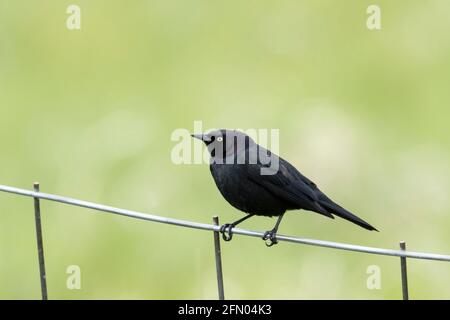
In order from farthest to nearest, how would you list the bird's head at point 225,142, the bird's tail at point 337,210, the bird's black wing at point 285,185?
1. the bird's head at point 225,142
2. the bird's black wing at point 285,185
3. the bird's tail at point 337,210

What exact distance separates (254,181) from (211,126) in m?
3.12

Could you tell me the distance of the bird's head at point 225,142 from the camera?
5.85m

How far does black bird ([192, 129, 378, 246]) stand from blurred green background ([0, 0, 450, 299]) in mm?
1595

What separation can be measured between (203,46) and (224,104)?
2.68 ft

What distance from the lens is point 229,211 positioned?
315 inches

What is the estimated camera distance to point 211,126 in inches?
349

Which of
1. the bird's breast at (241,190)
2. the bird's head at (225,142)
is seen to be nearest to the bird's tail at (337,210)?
the bird's breast at (241,190)

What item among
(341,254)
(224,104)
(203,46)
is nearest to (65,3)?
(203,46)

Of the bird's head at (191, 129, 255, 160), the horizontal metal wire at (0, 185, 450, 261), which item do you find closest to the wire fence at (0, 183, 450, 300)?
the horizontal metal wire at (0, 185, 450, 261)

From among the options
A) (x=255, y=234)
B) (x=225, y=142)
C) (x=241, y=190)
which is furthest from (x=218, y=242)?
(x=225, y=142)

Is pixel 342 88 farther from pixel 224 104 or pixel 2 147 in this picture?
pixel 2 147

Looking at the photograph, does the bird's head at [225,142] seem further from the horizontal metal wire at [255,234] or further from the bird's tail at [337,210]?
the horizontal metal wire at [255,234]

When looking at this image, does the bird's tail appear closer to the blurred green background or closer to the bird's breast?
the bird's breast

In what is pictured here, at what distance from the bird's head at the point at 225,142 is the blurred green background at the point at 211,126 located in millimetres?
1657
